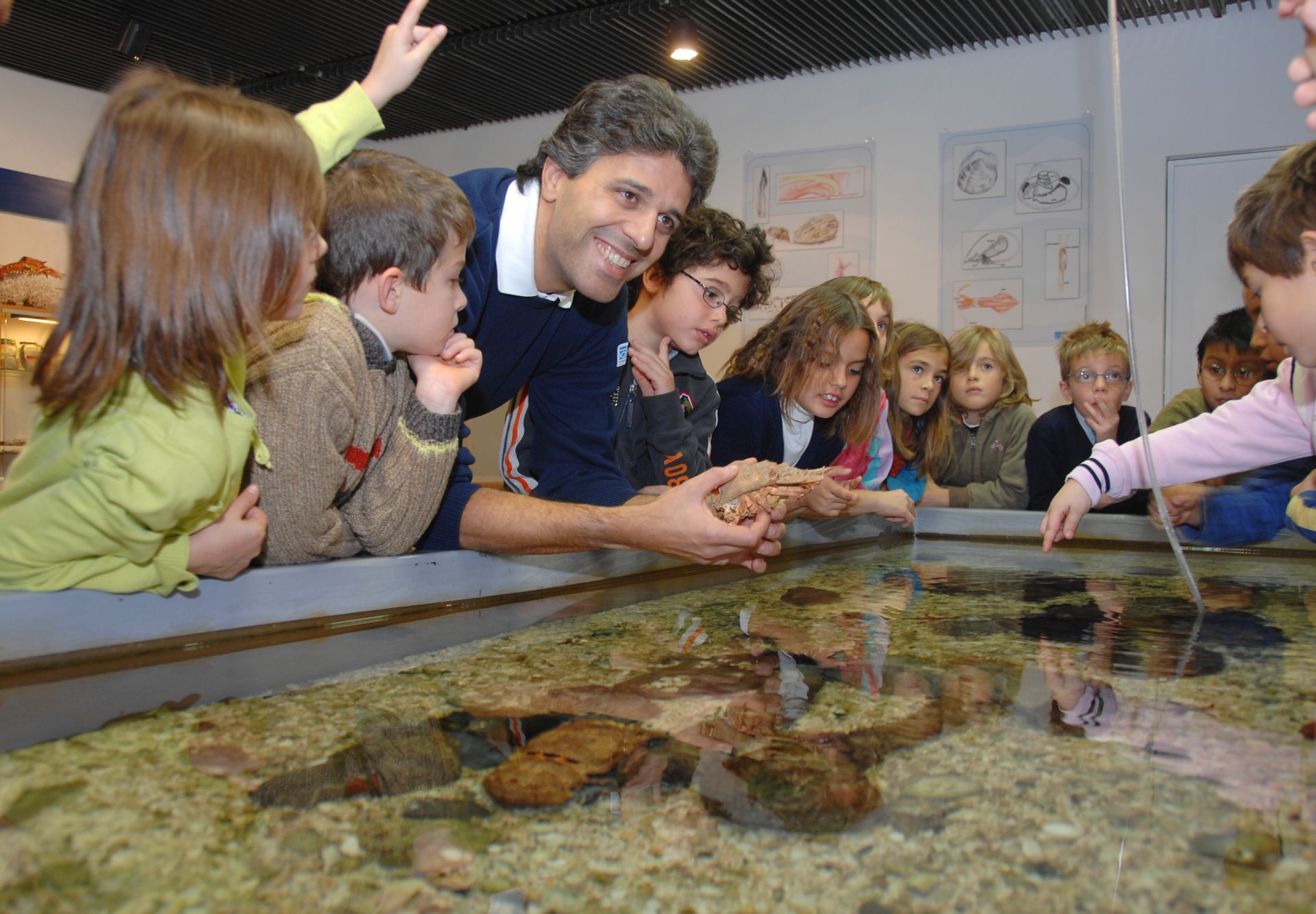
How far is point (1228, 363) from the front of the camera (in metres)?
3.09

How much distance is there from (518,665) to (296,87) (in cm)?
560

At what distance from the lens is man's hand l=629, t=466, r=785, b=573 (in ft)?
4.85

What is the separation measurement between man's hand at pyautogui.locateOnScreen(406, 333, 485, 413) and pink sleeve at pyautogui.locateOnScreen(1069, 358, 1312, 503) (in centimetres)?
116

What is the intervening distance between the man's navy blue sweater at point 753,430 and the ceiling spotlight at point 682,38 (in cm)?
263

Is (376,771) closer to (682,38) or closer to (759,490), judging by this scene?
(759,490)

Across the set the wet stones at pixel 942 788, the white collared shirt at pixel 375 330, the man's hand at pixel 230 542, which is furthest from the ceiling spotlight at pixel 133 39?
the wet stones at pixel 942 788

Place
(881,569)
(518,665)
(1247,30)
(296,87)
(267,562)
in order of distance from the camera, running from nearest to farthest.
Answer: (518,665) < (267,562) < (881,569) < (1247,30) < (296,87)

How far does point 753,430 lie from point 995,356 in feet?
5.12

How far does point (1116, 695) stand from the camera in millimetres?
943

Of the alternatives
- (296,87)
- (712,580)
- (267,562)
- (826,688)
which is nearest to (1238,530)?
(712,580)

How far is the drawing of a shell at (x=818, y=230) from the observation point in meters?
5.21

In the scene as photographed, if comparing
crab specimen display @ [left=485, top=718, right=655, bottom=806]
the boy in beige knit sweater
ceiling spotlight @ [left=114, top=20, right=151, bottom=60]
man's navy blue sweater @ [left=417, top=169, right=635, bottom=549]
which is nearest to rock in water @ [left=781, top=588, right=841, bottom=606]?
man's navy blue sweater @ [left=417, top=169, right=635, bottom=549]

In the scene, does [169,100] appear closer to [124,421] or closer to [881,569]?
[124,421]

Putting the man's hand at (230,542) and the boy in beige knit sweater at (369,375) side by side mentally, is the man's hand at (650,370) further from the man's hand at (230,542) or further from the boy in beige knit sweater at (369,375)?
the man's hand at (230,542)
